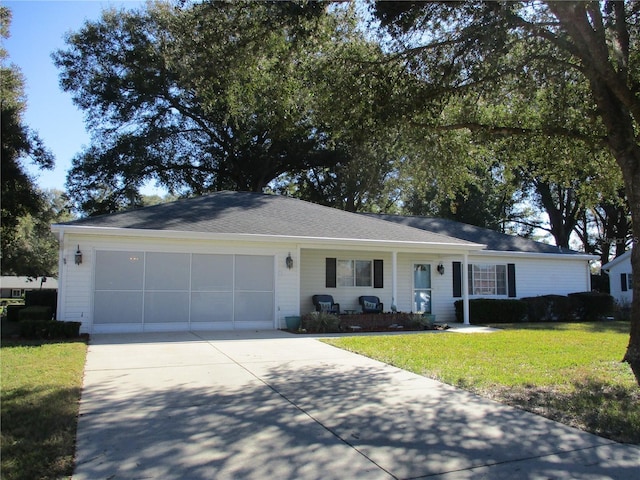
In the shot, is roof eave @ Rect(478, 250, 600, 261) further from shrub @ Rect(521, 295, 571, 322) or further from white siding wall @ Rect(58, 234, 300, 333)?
white siding wall @ Rect(58, 234, 300, 333)

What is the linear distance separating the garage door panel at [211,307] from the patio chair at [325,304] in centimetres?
276

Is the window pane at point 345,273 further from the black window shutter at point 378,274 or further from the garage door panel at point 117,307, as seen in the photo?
the garage door panel at point 117,307

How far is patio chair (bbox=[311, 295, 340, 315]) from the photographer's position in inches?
606

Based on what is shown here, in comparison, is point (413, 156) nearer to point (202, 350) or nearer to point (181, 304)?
point (202, 350)

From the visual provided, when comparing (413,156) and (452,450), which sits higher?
(413,156)

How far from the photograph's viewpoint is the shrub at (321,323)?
1377 centimetres

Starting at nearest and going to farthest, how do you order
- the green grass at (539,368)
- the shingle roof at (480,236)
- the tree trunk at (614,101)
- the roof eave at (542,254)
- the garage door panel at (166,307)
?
1. the green grass at (539,368)
2. the tree trunk at (614,101)
3. the garage door panel at (166,307)
4. the roof eave at (542,254)
5. the shingle roof at (480,236)

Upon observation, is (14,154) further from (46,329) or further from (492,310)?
(492,310)

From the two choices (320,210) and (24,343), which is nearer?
(24,343)

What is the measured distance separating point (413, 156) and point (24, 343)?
9.02m

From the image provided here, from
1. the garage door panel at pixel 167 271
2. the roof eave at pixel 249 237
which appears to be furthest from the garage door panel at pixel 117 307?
the roof eave at pixel 249 237

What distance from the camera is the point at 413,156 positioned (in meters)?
11.1

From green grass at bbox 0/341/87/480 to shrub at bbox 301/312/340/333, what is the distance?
243 inches

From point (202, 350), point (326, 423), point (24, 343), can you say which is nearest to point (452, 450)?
point (326, 423)
